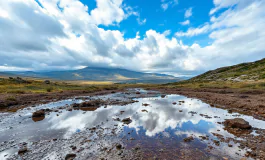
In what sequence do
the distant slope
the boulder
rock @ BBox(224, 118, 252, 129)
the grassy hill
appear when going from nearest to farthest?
the boulder
rock @ BBox(224, 118, 252, 129)
the grassy hill
the distant slope

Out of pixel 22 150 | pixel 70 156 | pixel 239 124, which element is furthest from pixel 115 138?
pixel 239 124

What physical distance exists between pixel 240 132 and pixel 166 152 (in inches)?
461

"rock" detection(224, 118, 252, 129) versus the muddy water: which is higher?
"rock" detection(224, 118, 252, 129)

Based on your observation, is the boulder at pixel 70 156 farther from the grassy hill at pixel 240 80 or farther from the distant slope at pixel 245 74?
the distant slope at pixel 245 74

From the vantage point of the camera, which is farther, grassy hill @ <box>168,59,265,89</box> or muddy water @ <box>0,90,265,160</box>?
grassy hill @ <box>168,59,265,89</box>

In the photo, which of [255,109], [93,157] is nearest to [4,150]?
[93,157]

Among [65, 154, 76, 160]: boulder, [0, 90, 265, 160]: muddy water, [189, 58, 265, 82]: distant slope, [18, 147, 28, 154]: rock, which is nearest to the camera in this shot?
[65, 154, 76, 160]: boulder

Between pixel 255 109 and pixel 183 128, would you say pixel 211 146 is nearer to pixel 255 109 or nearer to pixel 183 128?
pixel 183 128

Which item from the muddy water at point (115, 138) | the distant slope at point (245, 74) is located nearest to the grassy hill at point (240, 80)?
the distant slope at point (245, 74)

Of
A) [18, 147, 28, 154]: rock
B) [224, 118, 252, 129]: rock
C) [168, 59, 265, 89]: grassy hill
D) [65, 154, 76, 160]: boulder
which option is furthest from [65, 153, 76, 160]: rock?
[168, 59, 265, 89]: grassy hill

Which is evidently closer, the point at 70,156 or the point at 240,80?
the point at 70,156

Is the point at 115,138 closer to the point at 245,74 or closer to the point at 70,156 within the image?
the point at 70,156

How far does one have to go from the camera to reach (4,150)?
13.0 m

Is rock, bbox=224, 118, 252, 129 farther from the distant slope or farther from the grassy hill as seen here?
the distant slope
